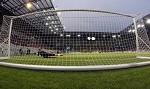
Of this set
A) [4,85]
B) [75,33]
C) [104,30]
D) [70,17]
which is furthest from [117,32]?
[4,85]

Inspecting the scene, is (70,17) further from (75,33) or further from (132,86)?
(132,86)

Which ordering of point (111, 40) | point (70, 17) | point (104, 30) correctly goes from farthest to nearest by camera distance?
point (111, 40), point (104, 30), point (70, 17)

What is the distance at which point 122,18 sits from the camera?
627cm

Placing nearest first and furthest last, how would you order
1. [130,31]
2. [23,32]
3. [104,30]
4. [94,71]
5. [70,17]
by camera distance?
[94,71], [70,17], [104,30], [130,31], [23,32]

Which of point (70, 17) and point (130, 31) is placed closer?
point (70, 17)

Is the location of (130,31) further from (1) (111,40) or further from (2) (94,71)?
(2) (94,71)

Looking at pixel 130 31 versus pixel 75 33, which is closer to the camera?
pixel 75 33

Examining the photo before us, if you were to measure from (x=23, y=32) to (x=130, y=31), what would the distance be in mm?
6247

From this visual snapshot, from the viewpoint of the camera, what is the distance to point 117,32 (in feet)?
22.5

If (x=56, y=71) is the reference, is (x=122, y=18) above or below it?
above

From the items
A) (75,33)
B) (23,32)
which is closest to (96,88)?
(75,33)

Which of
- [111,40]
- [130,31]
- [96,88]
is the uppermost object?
[130,31]

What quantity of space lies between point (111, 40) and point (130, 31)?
1.25 m

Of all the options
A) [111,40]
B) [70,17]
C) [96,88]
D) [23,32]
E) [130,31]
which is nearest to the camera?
[96,88]
